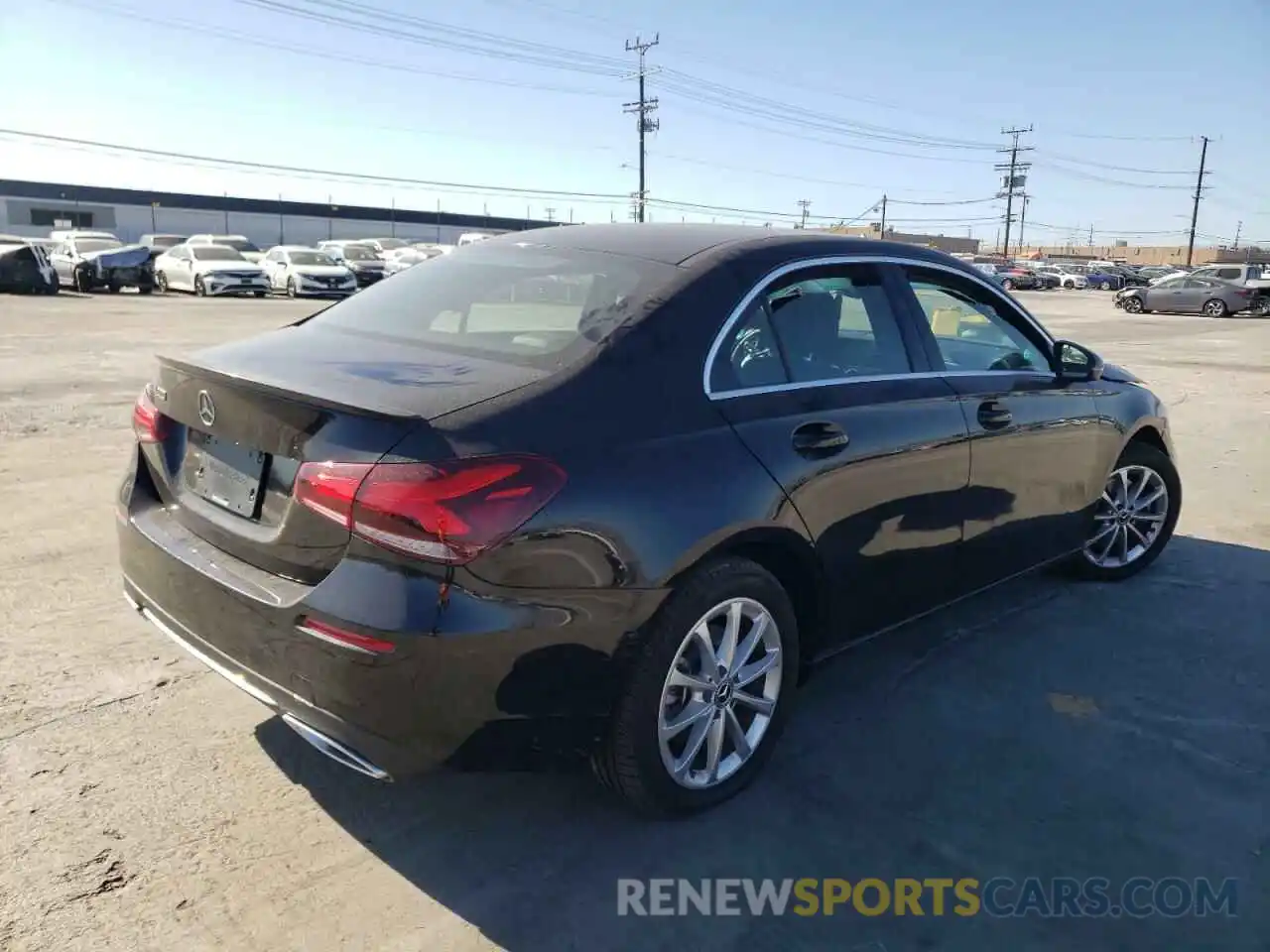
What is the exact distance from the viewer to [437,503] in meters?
2.30

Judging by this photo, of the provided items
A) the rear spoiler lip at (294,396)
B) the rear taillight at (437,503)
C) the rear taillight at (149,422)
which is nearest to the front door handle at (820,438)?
the rear taillight at (437,503)

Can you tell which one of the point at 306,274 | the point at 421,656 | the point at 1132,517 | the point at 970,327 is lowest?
the point at 1132,517

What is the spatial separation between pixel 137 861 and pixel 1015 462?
135 inches

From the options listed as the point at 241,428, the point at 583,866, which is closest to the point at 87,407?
the point at 241,428

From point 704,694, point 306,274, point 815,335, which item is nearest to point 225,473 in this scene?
point 704,694

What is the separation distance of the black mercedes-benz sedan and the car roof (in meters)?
0.02

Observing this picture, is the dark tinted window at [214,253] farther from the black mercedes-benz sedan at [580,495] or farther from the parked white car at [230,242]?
the black mercedes-benz sedan at [580,495]

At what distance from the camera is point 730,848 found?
281 centimetres

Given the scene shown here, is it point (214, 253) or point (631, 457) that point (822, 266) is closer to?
point (631, 457)

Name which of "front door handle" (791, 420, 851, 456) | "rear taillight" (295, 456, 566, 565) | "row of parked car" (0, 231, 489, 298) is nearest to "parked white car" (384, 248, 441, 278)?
"row of parked car" (0, 231, 489, 298)

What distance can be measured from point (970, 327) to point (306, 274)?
28.2m

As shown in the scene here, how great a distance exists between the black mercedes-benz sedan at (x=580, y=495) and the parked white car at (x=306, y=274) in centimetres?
2749

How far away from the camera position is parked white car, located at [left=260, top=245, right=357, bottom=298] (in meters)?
29.5

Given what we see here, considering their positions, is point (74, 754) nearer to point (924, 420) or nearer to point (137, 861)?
point (137, 861)
